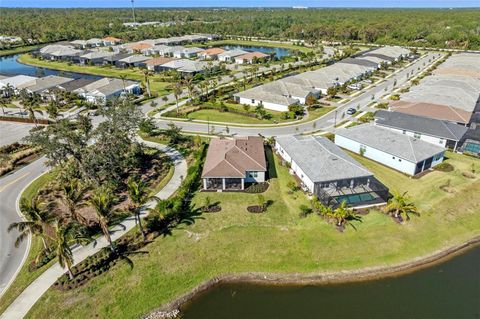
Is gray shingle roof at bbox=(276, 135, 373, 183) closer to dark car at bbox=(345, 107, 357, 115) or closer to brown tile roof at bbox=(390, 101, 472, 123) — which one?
dark car at bbox=(345, 107, 357, 115)

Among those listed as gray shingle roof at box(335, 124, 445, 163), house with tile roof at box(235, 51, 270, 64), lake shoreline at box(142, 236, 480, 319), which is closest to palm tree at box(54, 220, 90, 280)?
lake shoreline at box(142, 236, 480, 319)

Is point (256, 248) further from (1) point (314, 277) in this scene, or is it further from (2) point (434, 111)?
(2) point (434, 111)

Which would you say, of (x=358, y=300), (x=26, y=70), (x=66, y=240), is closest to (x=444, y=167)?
(x=358, y=300)

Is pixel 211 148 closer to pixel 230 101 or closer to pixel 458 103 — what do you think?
pixel 230 101

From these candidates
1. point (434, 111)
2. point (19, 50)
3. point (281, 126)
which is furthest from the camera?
point (19, 50)

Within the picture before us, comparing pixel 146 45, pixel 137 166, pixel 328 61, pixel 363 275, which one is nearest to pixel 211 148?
pixel 137 166

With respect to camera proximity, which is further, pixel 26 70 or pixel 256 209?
pixel 26 70
